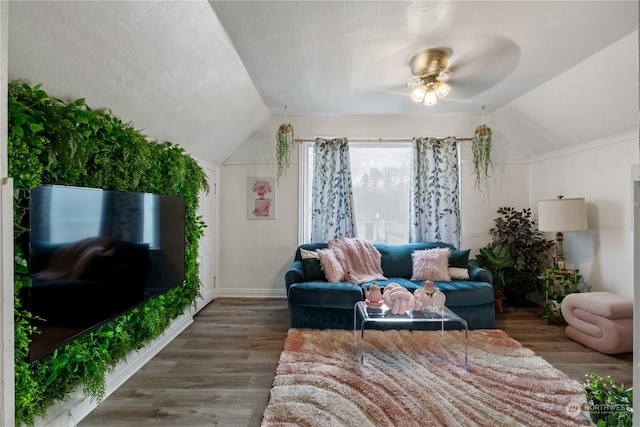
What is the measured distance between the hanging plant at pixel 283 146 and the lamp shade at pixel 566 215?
3.13 metres

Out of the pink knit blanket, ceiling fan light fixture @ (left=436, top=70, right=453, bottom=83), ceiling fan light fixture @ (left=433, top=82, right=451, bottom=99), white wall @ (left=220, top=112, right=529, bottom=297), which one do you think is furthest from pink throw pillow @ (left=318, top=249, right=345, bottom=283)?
ceiling fan light fixture @ (left=436, top=70, right=453, bottom=83)

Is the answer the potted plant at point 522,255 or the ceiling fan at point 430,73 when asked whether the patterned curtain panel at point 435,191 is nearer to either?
the potted plant at point 522,255

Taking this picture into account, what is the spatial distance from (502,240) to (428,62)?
2.53m

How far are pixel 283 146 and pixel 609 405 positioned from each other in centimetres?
355

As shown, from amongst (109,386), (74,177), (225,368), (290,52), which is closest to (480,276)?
(225,368)

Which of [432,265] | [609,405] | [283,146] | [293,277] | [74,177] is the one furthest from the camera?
[283,146]

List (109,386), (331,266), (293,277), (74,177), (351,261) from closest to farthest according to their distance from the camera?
1. (74,177)
2. (109,386)
3. (293,277)
4. (331,266)
5. (351,261)

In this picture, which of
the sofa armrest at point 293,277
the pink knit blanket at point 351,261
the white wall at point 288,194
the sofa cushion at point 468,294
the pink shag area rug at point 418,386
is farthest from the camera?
the white wall at point 288,194

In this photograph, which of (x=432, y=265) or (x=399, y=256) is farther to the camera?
(x=399, y=256)

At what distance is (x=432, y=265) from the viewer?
3328mm

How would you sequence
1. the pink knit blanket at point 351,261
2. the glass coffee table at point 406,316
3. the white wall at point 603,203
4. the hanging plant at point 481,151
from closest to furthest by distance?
the glass coffee table at point 406,316
the white wall at point 603,203
the pink knit blanket at point 351,261
the hanging plant at point 481,151

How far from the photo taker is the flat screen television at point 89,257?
1.33 metres

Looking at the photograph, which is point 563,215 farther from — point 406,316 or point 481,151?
point 406,316

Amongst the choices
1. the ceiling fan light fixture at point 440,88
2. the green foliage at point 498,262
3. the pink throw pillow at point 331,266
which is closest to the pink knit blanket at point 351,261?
the pink throw pillow at point 331,266
